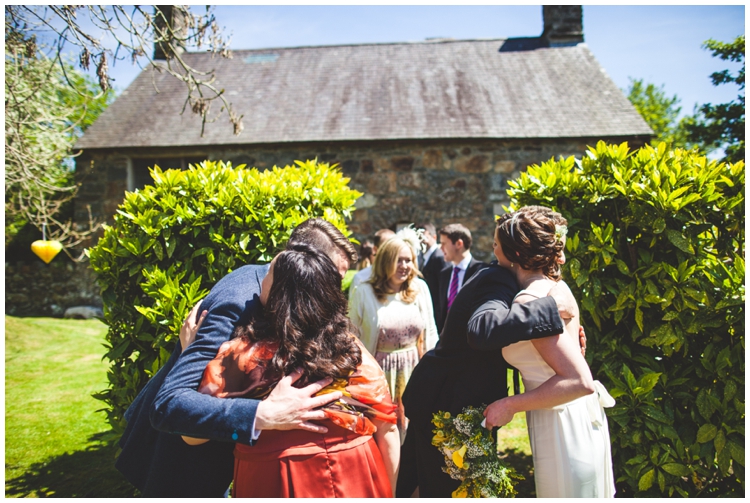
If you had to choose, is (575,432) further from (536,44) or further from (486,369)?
(536,44)

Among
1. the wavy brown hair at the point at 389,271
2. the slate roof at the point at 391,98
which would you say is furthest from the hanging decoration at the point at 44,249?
the wavy brown hair at the point at 389,271

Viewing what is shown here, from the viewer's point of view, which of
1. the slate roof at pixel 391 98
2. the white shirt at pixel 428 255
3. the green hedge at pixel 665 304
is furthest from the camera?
the slate roof at pixel 391 98

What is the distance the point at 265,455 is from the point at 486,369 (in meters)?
1.19

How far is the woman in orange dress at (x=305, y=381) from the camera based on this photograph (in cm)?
186

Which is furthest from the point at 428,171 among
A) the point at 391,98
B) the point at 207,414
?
the point at 207,414

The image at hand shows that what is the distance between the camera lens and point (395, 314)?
410 centimetres

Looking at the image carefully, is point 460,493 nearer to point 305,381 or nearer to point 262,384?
point 305,381

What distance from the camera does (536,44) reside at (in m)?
13.9

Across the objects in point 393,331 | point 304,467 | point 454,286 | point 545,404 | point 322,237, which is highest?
point 322,237

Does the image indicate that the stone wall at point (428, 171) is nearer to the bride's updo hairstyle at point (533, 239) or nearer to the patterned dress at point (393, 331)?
the patterned dress at point (393, 331)

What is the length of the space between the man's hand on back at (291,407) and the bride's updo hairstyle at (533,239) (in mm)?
1123

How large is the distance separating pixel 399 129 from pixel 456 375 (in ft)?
29.2

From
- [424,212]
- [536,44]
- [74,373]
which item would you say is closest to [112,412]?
[74,373]

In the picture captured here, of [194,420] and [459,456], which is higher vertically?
[194,420]
